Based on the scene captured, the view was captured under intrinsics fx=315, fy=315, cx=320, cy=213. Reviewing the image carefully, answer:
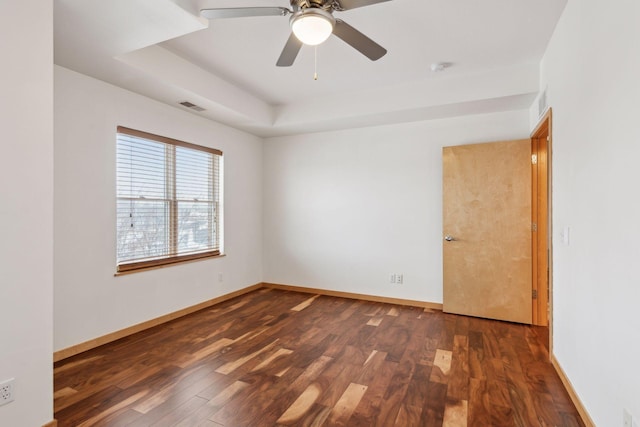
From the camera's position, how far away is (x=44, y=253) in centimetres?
177

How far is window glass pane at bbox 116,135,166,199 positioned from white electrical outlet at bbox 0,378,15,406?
193cm

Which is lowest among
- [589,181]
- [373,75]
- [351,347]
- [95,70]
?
[351,347]

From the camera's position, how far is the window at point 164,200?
3.24 m

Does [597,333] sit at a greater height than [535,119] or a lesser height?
lesser

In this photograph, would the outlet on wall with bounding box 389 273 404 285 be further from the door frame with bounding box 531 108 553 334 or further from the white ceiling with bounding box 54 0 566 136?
the white ceiling with bounding box 54 0 566 136

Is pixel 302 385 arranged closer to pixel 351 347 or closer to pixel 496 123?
pixel 351 347

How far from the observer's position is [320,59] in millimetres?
3104

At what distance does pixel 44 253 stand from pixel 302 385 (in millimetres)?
1821

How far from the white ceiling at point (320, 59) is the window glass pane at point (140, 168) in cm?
54

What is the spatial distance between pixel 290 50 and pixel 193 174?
7.99 ft

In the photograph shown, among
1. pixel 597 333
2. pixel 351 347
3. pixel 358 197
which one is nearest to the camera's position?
pixel 597 333

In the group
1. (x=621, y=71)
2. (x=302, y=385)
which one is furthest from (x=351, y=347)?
(x=621, y=71)

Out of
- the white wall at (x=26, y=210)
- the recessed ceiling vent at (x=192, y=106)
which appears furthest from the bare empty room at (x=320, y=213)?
the recessed ceiling vent at (x=192, y=106)

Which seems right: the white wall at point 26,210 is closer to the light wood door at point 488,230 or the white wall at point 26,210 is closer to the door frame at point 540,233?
the light wood door at point 488,230
